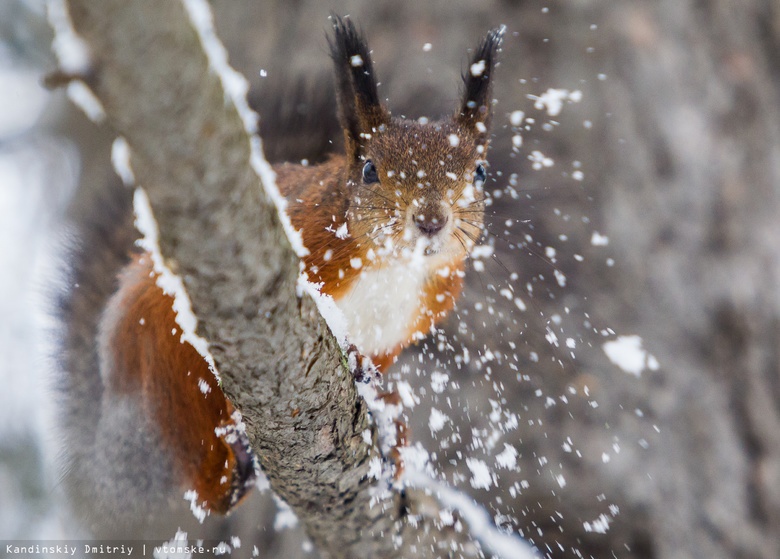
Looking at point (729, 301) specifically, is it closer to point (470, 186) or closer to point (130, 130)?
point (470, 186)

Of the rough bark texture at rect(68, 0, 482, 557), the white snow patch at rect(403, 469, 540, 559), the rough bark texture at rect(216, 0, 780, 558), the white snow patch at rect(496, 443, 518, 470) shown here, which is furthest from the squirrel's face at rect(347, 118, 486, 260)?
the white snow patch at rect(496, 443, 518, 470)

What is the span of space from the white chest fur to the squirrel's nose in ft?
0.58

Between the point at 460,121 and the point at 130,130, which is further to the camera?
the point at 460,121

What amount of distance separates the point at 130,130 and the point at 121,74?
0.16 feet

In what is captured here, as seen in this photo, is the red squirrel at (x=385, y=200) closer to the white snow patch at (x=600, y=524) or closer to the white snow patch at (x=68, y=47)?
the white snow patch at (x=68, y=47)

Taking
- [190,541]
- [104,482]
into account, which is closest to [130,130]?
[104,482]

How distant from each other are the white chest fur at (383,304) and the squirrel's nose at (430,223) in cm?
18

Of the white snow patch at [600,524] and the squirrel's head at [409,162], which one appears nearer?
the squirrel's head at [409,162]

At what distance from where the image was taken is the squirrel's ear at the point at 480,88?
45.9 inches

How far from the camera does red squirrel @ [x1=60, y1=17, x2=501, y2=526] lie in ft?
3.83

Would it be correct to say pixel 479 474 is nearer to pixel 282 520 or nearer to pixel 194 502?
pixel 282 520

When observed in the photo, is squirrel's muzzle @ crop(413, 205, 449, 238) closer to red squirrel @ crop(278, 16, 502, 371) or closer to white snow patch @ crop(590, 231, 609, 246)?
red squirrel @ crop(278, 16, 502, 371)

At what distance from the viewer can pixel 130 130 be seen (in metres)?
0.48

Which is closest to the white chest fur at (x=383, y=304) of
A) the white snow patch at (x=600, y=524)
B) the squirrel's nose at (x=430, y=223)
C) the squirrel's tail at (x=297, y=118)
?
the squirrel's nose at (x=430, y=223)
